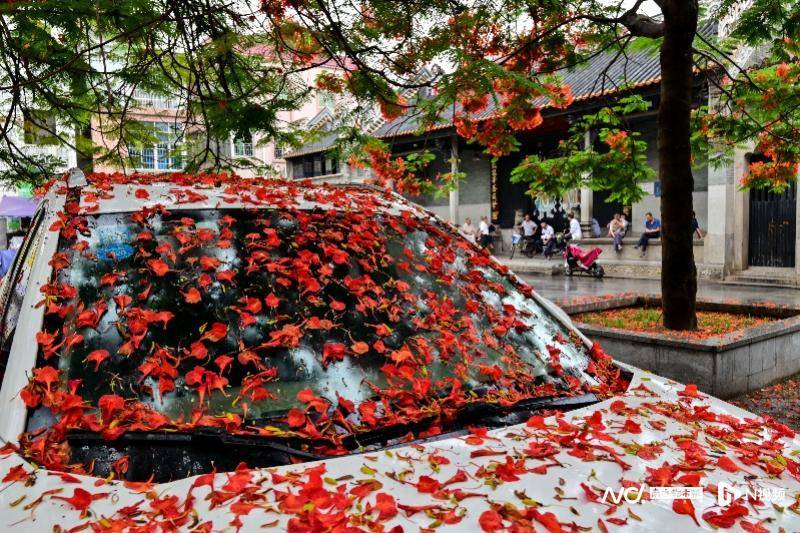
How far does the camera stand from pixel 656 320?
25.4 feet

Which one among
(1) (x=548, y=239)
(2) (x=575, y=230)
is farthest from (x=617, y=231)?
(1) (x=548, y=239)

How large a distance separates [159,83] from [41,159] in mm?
2505

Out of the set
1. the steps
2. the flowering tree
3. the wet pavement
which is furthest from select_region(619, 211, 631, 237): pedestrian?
the flowering tree

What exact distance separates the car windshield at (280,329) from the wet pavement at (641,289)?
11454 millimetres

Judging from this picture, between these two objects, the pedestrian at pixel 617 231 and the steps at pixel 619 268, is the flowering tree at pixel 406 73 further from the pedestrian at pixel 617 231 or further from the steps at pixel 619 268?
the pedestrian at pixel 617 231

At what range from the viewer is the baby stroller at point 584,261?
19125mm

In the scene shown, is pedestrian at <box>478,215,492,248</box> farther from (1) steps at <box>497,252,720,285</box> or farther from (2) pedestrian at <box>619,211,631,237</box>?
(2) pedestrian at <box>619,211,631,237</box>

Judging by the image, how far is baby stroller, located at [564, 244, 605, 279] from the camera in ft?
62.7

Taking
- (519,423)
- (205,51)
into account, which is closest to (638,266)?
(205,51)

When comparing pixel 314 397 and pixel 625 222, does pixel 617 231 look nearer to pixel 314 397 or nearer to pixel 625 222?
pixel 625 222

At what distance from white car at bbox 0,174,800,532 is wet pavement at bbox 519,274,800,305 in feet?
37.9

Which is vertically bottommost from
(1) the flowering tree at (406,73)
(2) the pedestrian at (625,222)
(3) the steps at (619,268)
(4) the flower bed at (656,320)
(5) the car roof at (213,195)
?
(3) the steps at (619,268)

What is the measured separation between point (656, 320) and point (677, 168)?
2220 mm

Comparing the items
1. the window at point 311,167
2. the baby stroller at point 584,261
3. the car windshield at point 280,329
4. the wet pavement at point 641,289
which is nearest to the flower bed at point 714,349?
the car windshield at point 280,329
